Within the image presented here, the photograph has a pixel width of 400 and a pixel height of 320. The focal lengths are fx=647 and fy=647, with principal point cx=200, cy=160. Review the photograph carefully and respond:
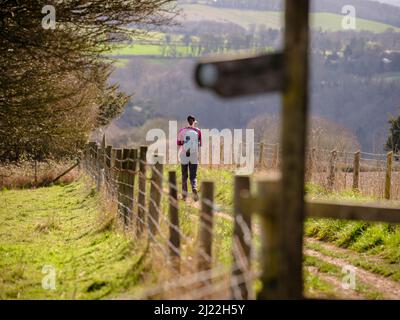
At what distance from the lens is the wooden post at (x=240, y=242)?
15.6ft

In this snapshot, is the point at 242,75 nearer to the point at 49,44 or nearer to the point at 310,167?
the point at 49,44

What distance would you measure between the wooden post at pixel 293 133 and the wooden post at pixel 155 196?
4.64 m

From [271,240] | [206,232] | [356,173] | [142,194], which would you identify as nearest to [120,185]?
[142,194]

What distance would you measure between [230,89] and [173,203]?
146 inches

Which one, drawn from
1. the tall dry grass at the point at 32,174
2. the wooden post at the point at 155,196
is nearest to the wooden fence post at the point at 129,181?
the wooden post at the point at 155,196

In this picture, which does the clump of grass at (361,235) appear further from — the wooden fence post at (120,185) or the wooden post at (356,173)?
the wooden post at (356,173)

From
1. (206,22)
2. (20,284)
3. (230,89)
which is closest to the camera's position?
(230,89)

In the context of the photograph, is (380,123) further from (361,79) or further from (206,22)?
(206,22)

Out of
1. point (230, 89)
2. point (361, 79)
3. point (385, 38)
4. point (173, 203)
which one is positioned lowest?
point (173, 203)

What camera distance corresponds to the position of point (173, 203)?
734 centimetres

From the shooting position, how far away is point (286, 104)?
3754mm

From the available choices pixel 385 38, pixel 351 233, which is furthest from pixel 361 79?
pixel 351 233

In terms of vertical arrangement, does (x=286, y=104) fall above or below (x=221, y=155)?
above

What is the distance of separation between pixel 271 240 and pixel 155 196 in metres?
4.92
